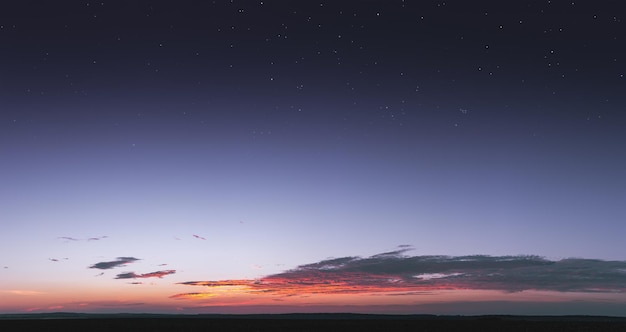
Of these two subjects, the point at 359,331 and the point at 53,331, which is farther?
the point at 53,331

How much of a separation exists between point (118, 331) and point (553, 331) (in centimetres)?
4603

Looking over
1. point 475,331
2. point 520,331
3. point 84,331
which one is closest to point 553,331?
point 520,331

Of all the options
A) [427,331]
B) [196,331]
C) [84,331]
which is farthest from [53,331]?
[427,331]

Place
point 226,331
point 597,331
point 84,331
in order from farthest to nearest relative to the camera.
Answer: point 84,331 → point 226,331 → point 597,331

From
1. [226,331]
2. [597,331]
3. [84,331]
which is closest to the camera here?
[597,331]

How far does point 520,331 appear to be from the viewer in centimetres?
5875

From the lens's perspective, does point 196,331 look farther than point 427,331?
Yes

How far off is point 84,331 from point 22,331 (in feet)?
23.1

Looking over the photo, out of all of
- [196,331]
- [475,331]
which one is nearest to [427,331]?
[475,331]

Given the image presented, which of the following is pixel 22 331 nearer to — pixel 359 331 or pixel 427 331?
pixel 359 331

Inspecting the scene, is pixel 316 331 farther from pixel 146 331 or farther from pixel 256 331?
pixel 146 331

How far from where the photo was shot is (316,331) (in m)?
58.8

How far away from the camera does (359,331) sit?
58938 mm

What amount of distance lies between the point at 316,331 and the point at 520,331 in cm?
2014
